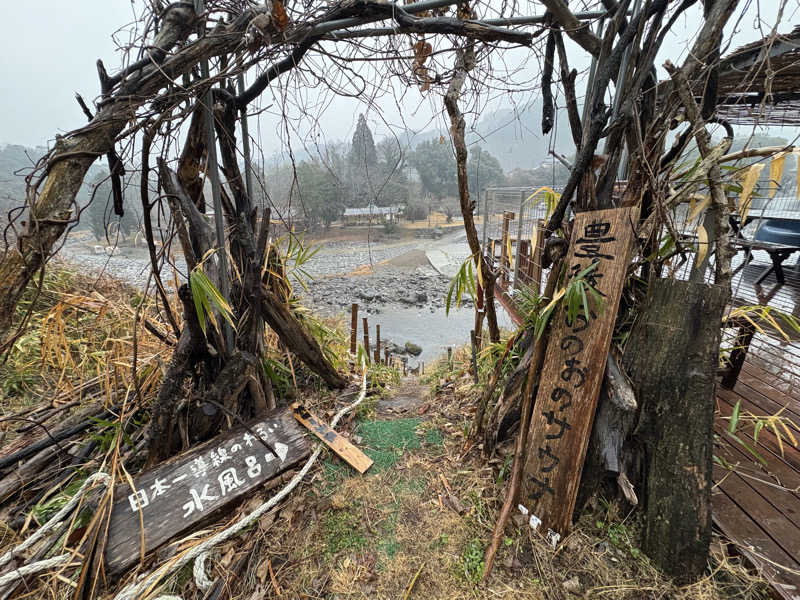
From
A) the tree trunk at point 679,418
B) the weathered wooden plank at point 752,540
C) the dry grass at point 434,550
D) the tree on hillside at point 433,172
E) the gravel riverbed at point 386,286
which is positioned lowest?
the gravel riverbed at point 386,286

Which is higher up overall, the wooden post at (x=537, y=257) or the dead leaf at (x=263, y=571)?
the wooden post at (x=537, y=257)

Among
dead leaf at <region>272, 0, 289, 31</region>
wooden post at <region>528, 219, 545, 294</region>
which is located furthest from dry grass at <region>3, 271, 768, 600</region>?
dead leaf at <region>272, 0, 289, 31</region>

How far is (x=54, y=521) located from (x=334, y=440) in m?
1.26

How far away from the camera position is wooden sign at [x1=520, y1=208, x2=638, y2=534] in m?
1.42

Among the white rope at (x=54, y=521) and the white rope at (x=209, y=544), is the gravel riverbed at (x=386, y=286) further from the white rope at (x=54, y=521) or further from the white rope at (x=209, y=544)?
the white rope at (x=209, y=544)

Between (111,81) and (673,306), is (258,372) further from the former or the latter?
(673,306)

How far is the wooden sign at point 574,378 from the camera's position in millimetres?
1425

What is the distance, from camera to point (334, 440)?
6.79 feet

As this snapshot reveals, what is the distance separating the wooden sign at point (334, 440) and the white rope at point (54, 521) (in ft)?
3.24

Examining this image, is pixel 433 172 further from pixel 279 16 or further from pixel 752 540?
pixel 752 540

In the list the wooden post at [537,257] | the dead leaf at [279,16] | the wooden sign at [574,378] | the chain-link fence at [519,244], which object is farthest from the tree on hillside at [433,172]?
the dead leaf at [279,16]

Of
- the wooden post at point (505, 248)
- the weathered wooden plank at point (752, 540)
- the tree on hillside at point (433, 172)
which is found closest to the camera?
the weathered wooden plank at point (752, 540)

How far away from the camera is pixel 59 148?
3.41ft

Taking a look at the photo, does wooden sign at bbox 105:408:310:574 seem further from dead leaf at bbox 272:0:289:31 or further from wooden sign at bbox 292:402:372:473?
dead leaf at bbox 272:0:289:31
